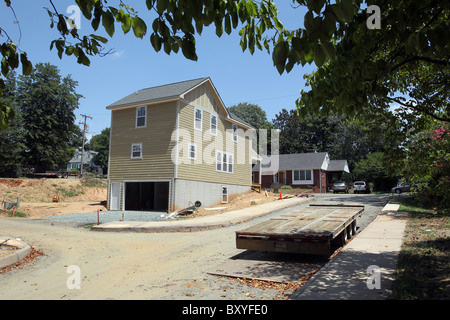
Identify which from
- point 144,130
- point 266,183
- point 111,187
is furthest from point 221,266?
point 266,183

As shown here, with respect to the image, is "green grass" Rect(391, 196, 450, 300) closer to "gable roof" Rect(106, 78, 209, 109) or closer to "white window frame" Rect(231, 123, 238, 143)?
"gable roof" Rect(106, 78, 209, 109)

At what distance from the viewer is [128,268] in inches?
315

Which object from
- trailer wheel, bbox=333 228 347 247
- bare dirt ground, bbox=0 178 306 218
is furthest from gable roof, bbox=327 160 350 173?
trailer wheel, bbox=333 228 347 247

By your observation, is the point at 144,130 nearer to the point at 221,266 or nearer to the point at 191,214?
the point at 191,214

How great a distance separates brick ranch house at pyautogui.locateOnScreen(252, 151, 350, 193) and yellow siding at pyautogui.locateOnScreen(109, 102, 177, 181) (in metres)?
22.6

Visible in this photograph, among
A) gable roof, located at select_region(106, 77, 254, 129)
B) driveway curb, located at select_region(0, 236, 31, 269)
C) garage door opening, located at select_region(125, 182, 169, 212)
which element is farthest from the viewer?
garage door opening, located at select_region(125, 182, 169, 212)

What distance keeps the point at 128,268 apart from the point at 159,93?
61.5ft

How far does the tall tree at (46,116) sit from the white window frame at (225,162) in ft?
114

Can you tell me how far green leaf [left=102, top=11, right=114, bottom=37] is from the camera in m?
3.22

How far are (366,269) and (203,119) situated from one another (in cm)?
1984

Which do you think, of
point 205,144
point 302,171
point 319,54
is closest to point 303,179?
point 302,171

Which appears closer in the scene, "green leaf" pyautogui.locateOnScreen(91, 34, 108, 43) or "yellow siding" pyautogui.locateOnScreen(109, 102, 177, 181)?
"green leaf" pyautogui.locateOnScreen(91, 34, 108, 43)

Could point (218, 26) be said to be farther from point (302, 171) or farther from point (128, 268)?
point (302, 171)
